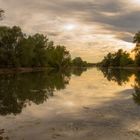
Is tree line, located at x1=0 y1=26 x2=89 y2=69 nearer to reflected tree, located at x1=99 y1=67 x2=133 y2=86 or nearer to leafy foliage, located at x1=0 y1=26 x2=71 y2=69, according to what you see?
leafy foliage, located at x1=0 y1=26 x2=71 y2=69

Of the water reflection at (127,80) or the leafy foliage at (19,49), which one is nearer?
the water reflection at (127,80)

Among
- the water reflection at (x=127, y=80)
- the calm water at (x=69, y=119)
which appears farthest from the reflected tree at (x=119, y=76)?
the calm water at (x=69, y=119)

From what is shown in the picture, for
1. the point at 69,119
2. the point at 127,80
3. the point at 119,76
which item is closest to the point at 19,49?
the point at 119,76

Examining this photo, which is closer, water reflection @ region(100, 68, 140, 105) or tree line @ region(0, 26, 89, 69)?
water reflection @ region(100, 68, 140, 105)

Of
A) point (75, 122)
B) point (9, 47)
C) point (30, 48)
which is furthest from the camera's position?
point (30, 48)

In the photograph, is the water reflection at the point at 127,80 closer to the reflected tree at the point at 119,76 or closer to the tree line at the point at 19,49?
the reflected tree at the point at 119,76

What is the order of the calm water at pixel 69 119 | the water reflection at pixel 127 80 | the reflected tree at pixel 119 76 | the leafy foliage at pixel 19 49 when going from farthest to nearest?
the leafy foliage at pixel 19 49 < the reflected tree at pixel 119 76 < the water reflection at pixel 127 80 < the calm water at pixel 69 119

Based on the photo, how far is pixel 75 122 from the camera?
18.6m

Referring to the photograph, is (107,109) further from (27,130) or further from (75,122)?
(27,130)

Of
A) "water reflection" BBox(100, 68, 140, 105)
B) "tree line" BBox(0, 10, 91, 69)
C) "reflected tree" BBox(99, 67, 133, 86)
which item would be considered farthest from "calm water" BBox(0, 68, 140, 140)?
"tree line" BBox(0, 10, 91, 69)

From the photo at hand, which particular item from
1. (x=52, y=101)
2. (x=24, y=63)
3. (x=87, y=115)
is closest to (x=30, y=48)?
(x=24, y=63)

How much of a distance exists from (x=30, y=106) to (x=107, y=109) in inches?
203

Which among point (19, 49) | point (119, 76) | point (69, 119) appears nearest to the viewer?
point (69, 119)

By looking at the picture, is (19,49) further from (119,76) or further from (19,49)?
(119,76)
